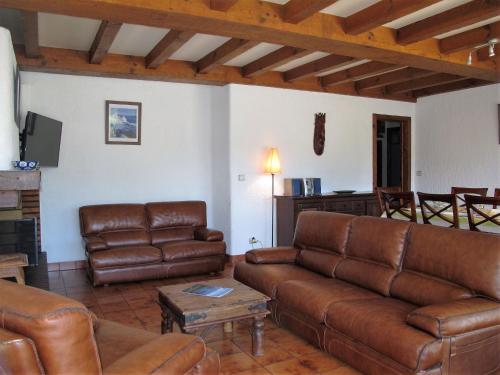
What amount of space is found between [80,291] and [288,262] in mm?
2180

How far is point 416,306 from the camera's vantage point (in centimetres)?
263

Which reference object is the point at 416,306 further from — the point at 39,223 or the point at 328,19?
the point at 39,223

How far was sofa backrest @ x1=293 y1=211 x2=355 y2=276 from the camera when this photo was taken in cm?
342

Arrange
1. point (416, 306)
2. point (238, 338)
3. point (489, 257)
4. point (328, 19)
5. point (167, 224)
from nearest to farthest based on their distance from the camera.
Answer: point (489, 257) → point (416, 306) → point (238, 338) → point (328, 19) → point (167, 224)

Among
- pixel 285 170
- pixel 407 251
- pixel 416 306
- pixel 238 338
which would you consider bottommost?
pixel 238 338

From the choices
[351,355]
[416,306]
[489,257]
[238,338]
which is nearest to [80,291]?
[238,338]

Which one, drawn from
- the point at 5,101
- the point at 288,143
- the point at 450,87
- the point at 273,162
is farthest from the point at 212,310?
the point at 450,87

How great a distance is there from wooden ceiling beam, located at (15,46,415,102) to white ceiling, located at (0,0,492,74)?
10cm

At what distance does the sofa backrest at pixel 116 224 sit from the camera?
4.95 m

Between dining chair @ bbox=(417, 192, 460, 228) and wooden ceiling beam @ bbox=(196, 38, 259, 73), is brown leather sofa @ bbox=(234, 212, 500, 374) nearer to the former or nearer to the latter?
dining chair @ bbox=(417, 192, 460, 228)

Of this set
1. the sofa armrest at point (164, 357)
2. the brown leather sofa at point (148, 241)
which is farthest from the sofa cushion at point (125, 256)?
the sofa armrest at point (164, 357)

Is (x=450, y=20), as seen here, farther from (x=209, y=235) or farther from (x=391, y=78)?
(x=209, y=235)

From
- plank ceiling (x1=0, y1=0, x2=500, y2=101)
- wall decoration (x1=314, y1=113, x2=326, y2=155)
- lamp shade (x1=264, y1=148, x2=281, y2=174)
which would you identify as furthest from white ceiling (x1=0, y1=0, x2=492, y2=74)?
lamp shade (x1=264, y1=148, x2=281, y2=174)

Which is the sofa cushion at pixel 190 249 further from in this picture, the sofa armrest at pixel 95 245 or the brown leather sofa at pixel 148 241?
the sofa armrest at pixel 95 245
